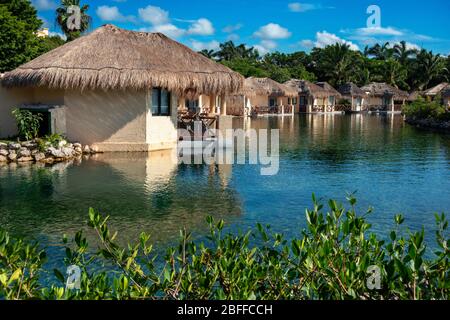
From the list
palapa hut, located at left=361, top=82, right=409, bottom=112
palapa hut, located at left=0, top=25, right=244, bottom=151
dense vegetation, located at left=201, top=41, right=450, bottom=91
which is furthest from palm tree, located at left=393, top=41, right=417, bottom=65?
palapa hut, located at left=0, top=25, right=244, bottom=151

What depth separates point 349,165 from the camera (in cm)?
1210

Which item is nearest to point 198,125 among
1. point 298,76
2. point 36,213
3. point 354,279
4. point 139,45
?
point 139,45

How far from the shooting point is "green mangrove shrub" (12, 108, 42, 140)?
13484 mm

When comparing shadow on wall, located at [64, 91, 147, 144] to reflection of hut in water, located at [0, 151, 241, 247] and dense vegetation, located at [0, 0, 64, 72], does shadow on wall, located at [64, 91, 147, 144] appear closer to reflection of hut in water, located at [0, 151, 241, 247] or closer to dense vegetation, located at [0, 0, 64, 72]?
reflection of hut in water, located at [0, 151, 241, 247]

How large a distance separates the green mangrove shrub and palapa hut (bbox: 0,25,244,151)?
41cm

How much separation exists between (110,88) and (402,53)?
161 feet

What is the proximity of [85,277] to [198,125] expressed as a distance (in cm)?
1379

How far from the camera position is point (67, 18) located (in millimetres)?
Answer: 30703

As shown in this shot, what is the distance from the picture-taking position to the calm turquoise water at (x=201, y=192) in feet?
22.4

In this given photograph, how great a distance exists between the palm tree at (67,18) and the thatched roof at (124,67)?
1725 centimetres

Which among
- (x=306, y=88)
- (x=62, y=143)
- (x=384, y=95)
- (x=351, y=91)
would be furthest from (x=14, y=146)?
(x=384, y=95)

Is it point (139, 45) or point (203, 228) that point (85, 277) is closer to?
point (203, 228)

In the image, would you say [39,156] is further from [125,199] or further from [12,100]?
[125,199]

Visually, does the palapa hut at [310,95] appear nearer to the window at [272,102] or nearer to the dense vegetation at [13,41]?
the window at [272,102]
